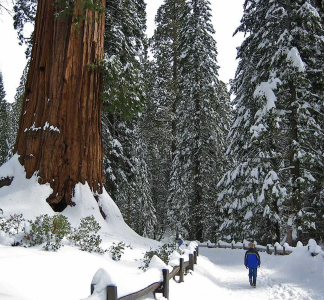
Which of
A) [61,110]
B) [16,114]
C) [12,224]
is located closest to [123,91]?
[61,110]

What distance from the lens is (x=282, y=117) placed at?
55.0 feet

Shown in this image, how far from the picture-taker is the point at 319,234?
18250 mm

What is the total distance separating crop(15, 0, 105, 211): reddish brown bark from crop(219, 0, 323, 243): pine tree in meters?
8.99

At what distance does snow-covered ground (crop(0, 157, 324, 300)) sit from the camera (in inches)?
192

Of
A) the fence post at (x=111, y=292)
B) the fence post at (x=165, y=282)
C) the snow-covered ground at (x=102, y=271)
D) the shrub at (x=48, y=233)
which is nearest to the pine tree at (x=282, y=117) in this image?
the snow-covered ground at (x=102, y=271)

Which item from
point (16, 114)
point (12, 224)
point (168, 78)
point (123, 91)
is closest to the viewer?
point (12, 224)

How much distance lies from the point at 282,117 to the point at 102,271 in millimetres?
14966

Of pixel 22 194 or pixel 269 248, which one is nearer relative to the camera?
pixel 22 194

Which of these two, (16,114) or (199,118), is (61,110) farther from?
(16,114)

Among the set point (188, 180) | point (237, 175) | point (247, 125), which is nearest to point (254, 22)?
point (247, 125)

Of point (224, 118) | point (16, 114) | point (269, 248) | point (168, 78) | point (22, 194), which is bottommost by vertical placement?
point (269, 248)

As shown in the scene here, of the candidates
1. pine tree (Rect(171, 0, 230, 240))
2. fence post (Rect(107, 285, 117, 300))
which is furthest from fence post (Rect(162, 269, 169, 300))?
pine tree (Rect(171, 0, 230, 240))

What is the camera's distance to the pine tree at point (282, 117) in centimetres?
1565

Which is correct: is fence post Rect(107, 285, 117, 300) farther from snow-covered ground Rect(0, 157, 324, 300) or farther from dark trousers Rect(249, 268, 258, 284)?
dark trousers Rect(249, 268, 258, 284)
